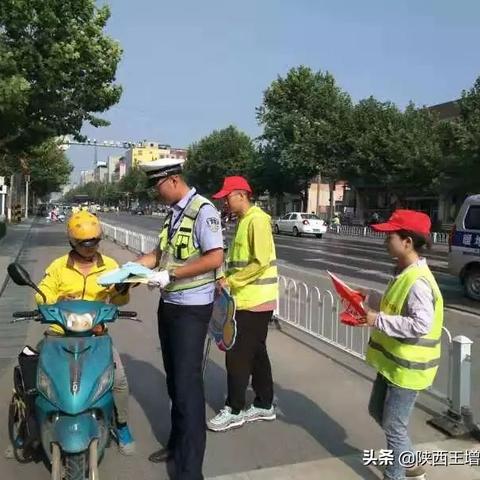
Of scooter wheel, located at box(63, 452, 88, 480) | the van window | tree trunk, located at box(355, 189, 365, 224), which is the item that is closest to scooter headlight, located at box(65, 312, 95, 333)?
scooter wheel, located at box(63, 452, 88, 480)

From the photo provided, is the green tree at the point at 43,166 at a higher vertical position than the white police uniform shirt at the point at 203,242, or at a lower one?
higher

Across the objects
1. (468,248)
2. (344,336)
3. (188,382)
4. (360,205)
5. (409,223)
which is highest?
(409,223)

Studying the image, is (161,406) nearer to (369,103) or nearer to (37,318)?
(37,318)

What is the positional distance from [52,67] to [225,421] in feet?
46.2

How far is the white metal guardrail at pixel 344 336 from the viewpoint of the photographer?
13.8 feet

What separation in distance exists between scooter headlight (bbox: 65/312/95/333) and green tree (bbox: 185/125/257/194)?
2171 inches

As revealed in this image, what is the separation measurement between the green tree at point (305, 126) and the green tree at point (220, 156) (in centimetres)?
1206

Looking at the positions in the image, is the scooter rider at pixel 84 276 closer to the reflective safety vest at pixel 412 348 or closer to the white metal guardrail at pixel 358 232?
the reflective safety vest at pixel 412 348

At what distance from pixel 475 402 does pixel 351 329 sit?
171 cm

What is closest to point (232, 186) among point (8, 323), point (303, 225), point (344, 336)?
point (344, 336)

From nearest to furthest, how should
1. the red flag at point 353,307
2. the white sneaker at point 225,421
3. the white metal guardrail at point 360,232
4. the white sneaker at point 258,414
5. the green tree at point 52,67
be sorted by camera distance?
the red flag at point 353,307 < the white sneaker at point 225,421 < the white sneaker at point 258,414 < the green tree at point 52,67 < the white metal guardrail at point 360,232

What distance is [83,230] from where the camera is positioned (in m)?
3.31

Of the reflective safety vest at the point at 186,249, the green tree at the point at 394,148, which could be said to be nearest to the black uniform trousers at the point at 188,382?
the reflective safety vest at the point at 186,249

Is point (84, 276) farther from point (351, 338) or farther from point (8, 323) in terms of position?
point (8, 323)
